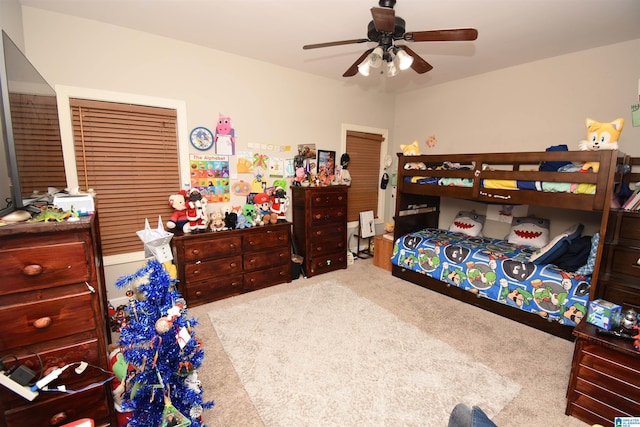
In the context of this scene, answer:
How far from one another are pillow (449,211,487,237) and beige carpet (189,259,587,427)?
1.11 m

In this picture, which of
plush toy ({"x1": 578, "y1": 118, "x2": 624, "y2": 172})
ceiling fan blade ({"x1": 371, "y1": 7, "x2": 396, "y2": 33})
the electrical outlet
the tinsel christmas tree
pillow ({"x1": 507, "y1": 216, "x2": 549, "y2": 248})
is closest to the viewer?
the electrical outlet

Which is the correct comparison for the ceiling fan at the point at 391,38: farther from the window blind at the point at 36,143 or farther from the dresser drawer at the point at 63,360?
the dresser drawer at the point at 63,360

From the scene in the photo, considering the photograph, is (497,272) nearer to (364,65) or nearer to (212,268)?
(364,65)

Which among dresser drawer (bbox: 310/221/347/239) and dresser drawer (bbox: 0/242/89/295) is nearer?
dresser drawer (bbox: 0/242/89/295)

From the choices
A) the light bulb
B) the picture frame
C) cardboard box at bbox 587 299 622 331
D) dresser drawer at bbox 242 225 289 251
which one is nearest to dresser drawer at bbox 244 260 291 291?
dresser drawer at bbox 242 225 289 251

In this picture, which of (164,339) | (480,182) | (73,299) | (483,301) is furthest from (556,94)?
(73,299)

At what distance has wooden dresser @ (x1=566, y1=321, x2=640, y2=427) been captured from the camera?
1.46 meters

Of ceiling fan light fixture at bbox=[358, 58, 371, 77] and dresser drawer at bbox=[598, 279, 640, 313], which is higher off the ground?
ceiling fan light fixture at bbox=[358, 58, 371, 77]

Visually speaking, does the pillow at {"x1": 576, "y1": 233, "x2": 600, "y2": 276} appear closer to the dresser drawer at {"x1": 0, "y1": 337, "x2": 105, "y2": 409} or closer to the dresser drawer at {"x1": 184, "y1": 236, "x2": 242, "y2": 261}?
the dresser drawer at {"x1": 184, "y1": 236, "x2": 242, "y2": 261}

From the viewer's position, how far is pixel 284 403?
1.68 meters

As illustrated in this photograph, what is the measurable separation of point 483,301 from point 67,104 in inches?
173

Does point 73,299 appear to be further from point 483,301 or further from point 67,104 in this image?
point 483,301

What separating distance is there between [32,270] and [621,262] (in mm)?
3596

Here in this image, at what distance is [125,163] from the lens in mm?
2627
